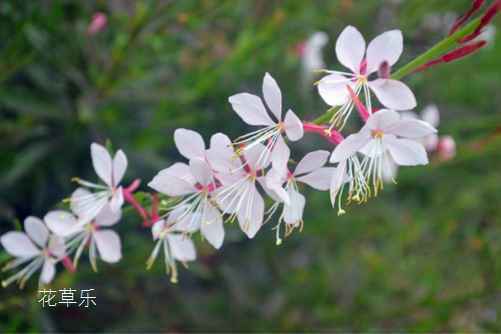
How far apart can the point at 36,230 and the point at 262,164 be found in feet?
1.14

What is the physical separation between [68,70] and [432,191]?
124cm

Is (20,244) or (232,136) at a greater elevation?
(232,136)

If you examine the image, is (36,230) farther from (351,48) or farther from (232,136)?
(232,136)

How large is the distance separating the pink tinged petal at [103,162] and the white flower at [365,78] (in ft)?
0.95

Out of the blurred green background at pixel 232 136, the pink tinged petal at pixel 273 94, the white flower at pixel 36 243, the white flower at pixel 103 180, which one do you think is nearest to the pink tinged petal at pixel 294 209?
the pink tinged petal at pixel 273 94

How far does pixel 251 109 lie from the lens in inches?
23.9

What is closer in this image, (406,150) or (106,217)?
(406,150)

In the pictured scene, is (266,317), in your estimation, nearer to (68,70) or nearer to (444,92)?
(68,70)

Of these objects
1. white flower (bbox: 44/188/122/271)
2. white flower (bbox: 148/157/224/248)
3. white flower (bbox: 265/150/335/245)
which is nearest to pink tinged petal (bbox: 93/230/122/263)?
white flower (bbox: 44/188/122/271)

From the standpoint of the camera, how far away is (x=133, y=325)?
1.27m

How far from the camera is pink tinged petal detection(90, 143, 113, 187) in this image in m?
0.69

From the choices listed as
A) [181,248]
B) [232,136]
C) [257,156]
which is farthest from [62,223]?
[232,136]

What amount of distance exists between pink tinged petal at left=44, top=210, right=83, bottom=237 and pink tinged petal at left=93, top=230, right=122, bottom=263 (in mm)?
44

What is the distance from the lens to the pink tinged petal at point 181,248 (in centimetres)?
75
